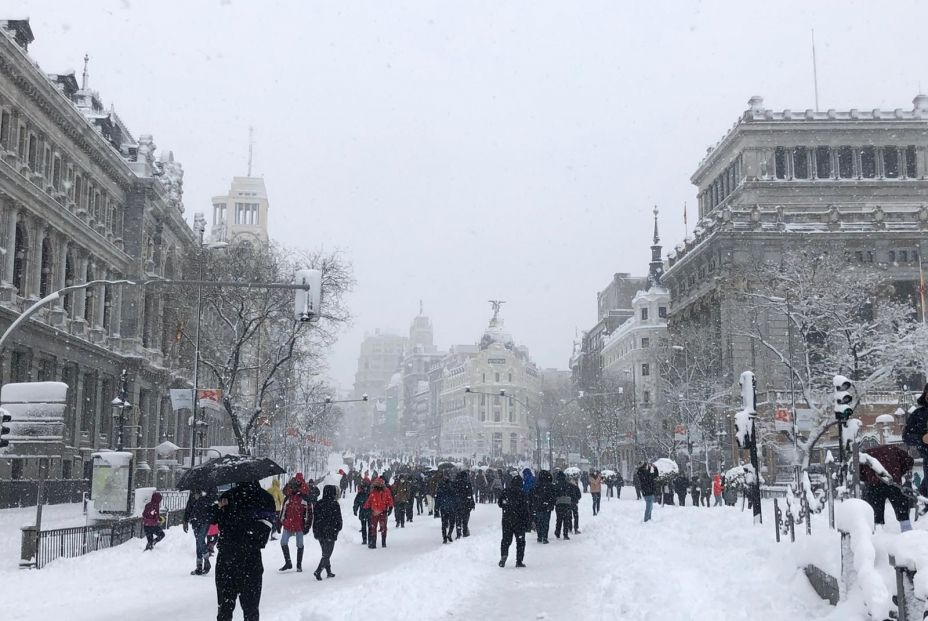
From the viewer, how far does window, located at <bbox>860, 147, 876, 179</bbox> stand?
6956 centimetres

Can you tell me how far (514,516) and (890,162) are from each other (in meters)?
60.7

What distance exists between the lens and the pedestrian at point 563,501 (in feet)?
77.8

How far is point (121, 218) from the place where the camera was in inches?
2165

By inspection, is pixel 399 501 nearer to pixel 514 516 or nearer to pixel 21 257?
pixel 514 516

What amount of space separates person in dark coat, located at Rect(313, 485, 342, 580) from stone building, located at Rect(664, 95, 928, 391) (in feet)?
155

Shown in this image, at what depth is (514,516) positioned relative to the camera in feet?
58.2

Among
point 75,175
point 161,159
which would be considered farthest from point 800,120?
point 75,175

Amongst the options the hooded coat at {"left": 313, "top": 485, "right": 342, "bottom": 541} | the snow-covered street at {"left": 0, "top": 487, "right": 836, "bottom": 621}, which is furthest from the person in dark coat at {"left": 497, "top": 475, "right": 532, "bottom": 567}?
the hooded coat at {"left": 313, "top": 485, "right": 342, "bottom": 541}

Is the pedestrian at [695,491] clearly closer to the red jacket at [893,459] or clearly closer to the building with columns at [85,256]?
the building with columns at [85,256]

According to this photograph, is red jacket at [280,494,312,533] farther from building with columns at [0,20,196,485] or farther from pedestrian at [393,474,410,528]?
building with columns at [0,20,196,485]

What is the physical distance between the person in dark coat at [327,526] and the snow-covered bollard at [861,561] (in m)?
Answer: 9.01

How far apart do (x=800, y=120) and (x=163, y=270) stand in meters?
43.1

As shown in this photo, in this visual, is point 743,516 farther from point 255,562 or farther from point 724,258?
point 724,258

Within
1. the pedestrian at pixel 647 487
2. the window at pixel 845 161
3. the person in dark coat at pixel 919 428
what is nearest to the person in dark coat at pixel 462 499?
the pedestrian at pixel 647 487
